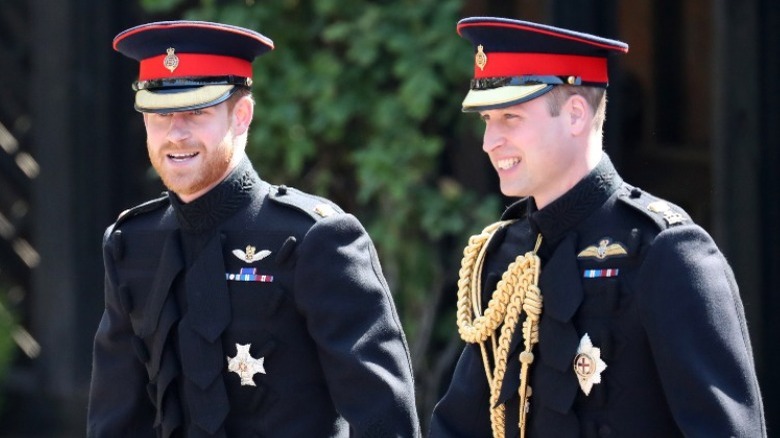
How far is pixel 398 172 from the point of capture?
22.7 ft

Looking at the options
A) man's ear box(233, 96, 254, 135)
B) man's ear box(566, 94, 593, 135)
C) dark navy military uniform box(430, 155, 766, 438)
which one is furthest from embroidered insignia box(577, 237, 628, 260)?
man's ear box(233, 96, 254, 135)

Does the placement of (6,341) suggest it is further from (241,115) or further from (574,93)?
(574,93)

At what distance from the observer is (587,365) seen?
143 inches

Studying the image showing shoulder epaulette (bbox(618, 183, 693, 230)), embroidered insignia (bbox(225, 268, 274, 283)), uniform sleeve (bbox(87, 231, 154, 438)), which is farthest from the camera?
uniform sleeve (bbox(87, 231, 154, 438))

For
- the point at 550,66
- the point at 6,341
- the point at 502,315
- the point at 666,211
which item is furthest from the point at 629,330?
the point at 6,341

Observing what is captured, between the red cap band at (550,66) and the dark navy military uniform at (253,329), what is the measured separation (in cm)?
59

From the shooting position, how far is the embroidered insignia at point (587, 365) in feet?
11.8

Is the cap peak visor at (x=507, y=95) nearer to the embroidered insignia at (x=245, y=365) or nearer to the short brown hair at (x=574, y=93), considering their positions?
the short brown hair at (x=574, y=93)

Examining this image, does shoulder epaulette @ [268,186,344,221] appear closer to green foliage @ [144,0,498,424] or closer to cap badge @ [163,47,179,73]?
cap badge @ [163,47,179,73]

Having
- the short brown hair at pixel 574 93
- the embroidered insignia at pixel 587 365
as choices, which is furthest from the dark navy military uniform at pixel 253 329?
the short brown hair at pixel 574 93

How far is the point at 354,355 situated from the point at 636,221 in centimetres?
72

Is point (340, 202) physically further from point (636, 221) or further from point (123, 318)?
point (636, 221)

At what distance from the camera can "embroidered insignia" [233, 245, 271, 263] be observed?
13.4 feet

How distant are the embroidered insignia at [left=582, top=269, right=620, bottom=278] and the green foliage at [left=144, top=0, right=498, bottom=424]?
312 centimetres
